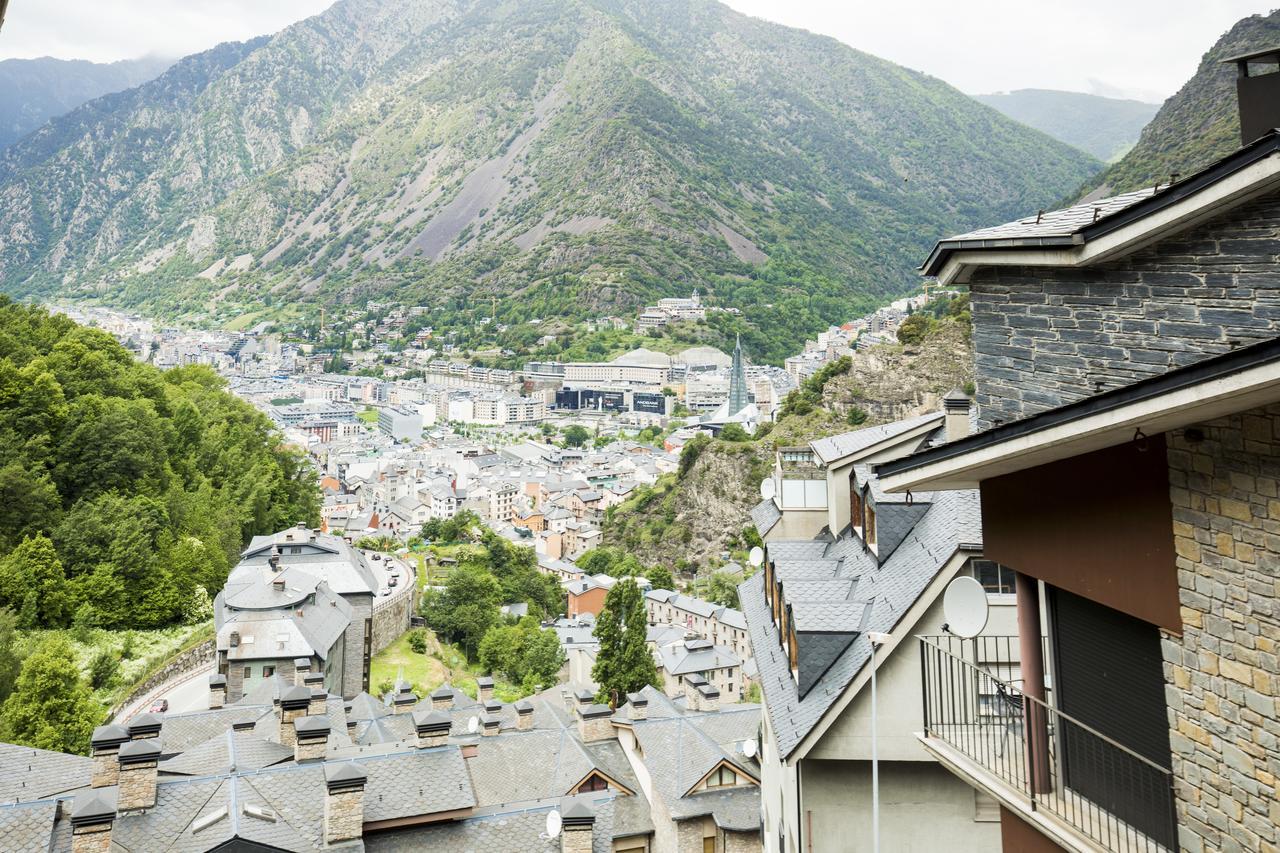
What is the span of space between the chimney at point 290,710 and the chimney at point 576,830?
20.0 feet

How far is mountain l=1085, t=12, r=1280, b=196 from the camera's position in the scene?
180 feet

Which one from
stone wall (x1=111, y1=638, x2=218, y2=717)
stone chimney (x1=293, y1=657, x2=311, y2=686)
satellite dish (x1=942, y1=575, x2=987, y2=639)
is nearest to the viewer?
satellite dish (x1=942, y1=575, x2=987, y2=639)

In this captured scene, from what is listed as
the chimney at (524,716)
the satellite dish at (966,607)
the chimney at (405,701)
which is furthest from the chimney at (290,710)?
the satellite dish at (966,607)

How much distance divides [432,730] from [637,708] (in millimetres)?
6046

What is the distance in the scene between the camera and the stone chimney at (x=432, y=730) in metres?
13.8

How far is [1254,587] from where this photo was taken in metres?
3.77

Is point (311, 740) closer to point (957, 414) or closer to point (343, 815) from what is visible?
point (343, 815)

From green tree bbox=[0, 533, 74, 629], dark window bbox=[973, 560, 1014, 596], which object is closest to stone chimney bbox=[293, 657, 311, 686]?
green tree bbox=[0, 533, 74, 629]

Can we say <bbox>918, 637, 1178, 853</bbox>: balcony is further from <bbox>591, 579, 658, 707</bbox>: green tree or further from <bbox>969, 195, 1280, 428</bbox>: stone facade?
<bbox>591, 579, 658, 707</bbox>: green tree

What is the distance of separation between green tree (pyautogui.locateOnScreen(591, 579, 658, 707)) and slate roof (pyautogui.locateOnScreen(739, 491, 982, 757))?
78.5ft

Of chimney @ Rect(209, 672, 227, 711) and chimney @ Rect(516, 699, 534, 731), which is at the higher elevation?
chimney @ Rect(209, 672, 227, 711)

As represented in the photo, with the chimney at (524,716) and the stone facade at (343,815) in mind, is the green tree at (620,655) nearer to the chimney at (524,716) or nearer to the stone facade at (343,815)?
the chimney at (524,716)

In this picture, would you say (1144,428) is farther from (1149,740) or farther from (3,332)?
(3,332)

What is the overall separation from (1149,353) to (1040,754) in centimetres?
271
